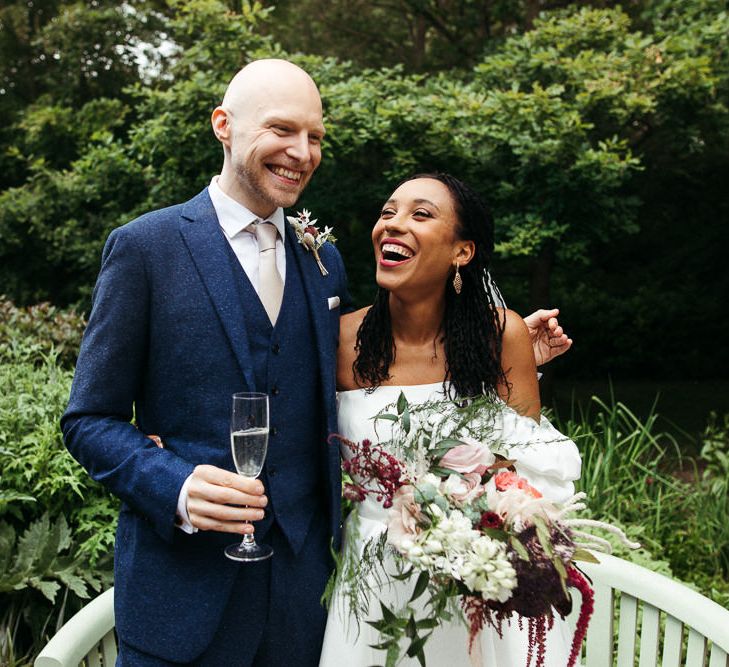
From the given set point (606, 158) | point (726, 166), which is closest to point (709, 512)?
point (606, 158)

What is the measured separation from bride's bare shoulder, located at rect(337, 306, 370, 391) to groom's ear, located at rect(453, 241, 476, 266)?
40 centimetres

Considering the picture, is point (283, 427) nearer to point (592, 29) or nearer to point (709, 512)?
point (709, 512)

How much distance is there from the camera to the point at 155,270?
2.01 meters

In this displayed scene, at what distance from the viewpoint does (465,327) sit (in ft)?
8.46

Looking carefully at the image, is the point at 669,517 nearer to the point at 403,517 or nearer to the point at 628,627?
the point at 628,627

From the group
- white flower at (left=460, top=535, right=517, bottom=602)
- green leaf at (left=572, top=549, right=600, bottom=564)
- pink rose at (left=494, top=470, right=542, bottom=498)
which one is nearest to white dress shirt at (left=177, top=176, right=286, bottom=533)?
A: pink rose at (left=494, top=470, right=542, bottom=498)

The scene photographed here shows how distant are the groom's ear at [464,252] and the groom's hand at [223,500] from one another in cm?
104

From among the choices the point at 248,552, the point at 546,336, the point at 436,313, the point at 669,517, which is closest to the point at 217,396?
the point at 248,552

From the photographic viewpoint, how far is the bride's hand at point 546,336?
265 cm

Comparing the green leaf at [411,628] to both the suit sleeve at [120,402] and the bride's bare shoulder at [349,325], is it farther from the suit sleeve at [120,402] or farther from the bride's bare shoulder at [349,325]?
the bride's bare shoulder at [349,325]

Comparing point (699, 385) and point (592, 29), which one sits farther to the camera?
point (699, 385)

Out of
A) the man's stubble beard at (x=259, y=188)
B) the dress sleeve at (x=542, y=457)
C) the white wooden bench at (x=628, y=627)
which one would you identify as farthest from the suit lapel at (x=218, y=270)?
the white wooden bench at (x=628, y=627)

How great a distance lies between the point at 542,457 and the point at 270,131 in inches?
47.8

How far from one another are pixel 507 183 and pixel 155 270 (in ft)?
16.0
